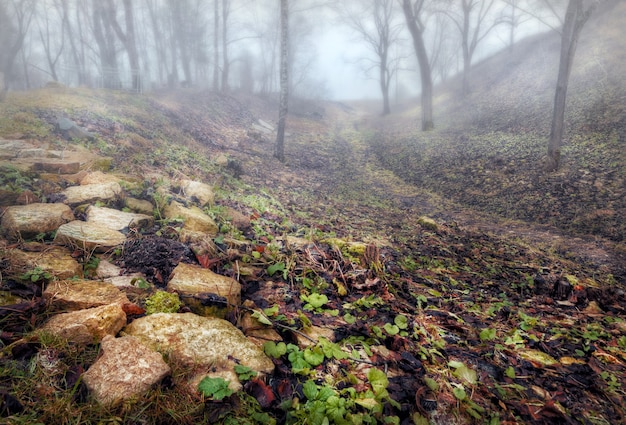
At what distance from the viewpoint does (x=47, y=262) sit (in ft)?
7.75

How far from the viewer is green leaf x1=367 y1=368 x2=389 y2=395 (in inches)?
71.7

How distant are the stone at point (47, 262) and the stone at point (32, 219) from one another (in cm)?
38

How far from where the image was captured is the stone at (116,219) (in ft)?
10.6

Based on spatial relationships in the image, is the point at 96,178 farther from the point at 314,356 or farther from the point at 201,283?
the point at 314,356

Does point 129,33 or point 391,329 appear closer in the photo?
point 391,329

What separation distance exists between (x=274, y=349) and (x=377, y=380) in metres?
0.72

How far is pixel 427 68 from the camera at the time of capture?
15328mm

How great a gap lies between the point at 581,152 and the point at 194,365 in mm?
10918

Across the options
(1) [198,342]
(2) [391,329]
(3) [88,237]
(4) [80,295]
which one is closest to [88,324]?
(4) [80,295]

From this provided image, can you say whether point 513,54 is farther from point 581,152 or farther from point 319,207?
point 319,207

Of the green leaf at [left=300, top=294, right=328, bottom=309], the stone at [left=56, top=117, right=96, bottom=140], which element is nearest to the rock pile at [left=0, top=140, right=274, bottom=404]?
the green leaf at [left=300, top=294, right=328, bottom=309]

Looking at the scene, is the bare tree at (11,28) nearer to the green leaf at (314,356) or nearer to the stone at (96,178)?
the stone at (96,178)

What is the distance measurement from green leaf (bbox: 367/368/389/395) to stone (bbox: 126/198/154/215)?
3.37 m

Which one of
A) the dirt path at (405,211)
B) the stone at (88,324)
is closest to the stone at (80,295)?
the stone at (88,324)
